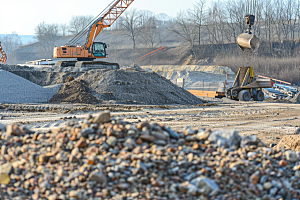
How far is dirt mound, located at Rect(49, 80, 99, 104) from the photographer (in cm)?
1283

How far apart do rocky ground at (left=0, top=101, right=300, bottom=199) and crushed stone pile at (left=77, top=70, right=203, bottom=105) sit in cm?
929

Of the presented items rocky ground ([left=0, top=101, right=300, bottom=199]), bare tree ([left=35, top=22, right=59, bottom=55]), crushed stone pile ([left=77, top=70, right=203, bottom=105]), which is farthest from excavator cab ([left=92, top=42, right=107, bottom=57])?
bare tree ([left=35, top=22, right=59, bottom=55])

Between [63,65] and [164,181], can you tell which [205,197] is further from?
[63,65]

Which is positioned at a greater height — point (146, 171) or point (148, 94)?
point (148, 94)

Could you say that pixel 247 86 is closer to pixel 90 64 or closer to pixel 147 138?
pixel 90 64

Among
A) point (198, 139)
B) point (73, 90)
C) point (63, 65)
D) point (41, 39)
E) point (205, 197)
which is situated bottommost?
point (205, 197)

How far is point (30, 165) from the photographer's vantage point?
363 cm

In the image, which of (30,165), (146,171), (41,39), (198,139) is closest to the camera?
(146,171)

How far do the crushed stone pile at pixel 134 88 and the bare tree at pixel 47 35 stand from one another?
6206 centimetres

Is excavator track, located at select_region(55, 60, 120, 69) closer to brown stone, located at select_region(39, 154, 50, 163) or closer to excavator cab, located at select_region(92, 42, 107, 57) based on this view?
excavator cab, located at select_region(92, 42, 107, 57)

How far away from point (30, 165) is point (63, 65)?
54.9ft

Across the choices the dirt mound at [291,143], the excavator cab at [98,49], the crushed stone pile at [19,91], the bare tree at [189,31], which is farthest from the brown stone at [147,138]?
the bare tree at [189,31]

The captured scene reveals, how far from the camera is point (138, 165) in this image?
3.41 m

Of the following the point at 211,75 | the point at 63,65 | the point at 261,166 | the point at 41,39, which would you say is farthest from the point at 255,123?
the point at 41,39
